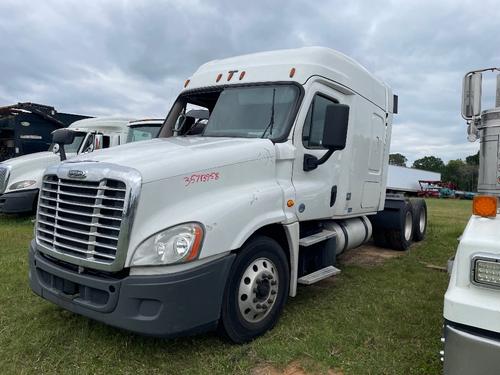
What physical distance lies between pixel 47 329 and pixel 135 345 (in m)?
0.94

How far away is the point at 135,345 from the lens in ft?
12.2

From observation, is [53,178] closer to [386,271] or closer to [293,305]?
[293,305]

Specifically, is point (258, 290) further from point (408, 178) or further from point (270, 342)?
point (408, 178)

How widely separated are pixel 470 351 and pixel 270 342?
186cm

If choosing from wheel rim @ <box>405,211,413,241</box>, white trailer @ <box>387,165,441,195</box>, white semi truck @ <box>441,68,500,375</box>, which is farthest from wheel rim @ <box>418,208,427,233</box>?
white trailer @ <box>387,165,441,195</box>

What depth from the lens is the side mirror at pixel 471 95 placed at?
3.65m

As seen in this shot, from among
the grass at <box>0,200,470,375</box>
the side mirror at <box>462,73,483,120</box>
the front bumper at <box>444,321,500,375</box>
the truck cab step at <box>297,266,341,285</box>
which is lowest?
the grass at <box>0,200,470,375</box>

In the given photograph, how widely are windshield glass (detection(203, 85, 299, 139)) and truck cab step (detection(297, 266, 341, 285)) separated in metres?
1.52

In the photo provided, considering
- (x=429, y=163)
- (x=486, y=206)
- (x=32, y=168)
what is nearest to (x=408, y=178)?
(x=32, y=168)

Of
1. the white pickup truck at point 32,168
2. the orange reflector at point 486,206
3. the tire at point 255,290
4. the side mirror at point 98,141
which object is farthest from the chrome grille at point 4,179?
the orange reflector at point 486,206

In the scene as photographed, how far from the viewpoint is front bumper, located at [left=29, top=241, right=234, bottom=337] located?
3135 mm

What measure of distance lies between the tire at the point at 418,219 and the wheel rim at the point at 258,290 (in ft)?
19.7

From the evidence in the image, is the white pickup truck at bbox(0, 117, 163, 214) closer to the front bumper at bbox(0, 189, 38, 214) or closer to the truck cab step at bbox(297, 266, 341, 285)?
the front bumper at bbox(0, 189, 38, 214)

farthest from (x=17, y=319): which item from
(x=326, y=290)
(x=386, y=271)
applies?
(x=386, y=271)
